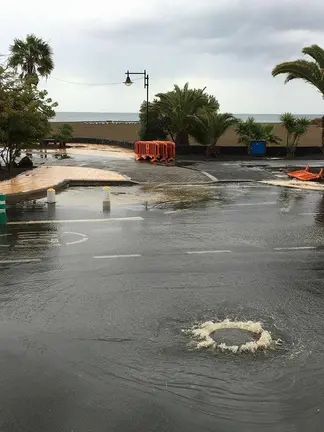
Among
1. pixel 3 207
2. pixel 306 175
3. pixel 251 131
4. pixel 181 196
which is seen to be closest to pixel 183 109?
pixel 251 131

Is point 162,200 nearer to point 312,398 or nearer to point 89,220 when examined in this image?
point 89,220

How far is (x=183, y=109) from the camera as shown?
112 ft

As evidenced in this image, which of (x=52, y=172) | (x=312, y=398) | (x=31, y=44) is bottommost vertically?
(x=312, y=398)

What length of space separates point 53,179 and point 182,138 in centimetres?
1572

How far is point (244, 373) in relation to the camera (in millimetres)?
5234

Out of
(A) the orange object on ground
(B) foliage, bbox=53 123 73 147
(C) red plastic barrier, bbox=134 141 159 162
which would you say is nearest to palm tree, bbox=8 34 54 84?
(B) foliage, bbox=53 123 73 147

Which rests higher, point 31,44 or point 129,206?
point 31,44

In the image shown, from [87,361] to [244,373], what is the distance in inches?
65.2

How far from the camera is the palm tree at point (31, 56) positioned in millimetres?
42031

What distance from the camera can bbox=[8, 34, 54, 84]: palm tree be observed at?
138 ft

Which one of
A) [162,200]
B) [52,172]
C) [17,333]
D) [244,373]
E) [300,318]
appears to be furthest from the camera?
[52,172]

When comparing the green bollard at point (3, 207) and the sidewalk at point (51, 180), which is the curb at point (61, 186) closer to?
the sidewalk at point (51, 180)

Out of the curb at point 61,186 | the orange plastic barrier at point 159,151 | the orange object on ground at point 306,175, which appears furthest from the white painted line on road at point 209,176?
the orange plastic barrier at point 159,151

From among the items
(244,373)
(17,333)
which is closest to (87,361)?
(17,333)
